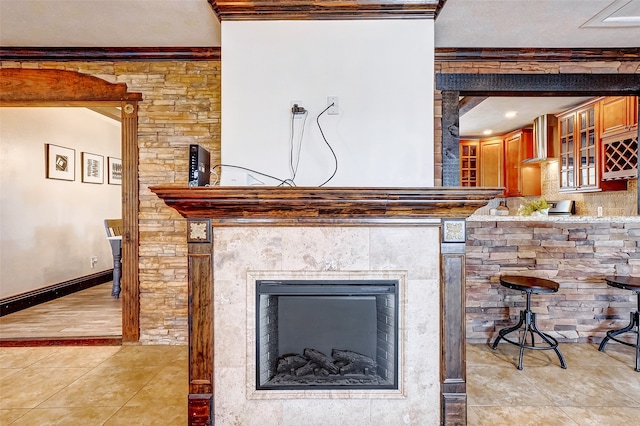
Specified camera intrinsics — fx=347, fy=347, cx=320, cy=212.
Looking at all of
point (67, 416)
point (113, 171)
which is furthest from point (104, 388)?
point (113, 171)

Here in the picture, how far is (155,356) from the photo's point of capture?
2773 millimetres

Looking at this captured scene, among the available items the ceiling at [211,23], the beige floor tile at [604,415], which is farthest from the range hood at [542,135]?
the beige floor tile at [604,415]

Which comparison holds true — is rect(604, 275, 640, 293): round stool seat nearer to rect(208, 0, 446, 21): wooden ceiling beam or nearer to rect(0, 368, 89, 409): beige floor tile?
rect(208, 0, 446, 21): wooden ceiling beam

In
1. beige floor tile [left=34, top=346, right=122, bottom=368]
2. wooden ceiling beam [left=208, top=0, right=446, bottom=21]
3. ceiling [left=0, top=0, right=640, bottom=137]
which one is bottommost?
beige floor tile [left=34, top=346, right=122, bottom=368]

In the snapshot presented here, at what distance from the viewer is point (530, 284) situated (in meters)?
2.55

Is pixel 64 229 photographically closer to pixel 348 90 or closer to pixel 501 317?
pixel 348 90

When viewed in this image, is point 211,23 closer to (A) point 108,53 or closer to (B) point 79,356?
(A) point 108,53

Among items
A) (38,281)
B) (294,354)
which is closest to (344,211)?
(294,354)

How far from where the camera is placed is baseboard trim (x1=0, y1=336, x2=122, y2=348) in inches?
117

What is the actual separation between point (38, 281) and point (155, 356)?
254cm

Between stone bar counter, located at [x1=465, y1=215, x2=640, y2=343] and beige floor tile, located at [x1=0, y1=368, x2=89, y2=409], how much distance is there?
3.12m

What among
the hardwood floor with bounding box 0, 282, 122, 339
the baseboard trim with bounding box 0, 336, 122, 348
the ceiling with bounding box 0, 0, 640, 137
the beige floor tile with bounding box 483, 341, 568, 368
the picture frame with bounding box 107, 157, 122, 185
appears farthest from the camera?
the picture frame with bounding box 107, 157, 122, 185

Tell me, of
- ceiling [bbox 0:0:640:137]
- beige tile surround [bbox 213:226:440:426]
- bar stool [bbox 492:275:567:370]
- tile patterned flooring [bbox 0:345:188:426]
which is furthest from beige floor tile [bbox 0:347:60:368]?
bar stool [bbox 492:275:567:370]

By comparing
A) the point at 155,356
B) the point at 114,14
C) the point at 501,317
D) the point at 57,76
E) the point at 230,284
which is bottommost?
the point at 155,356
